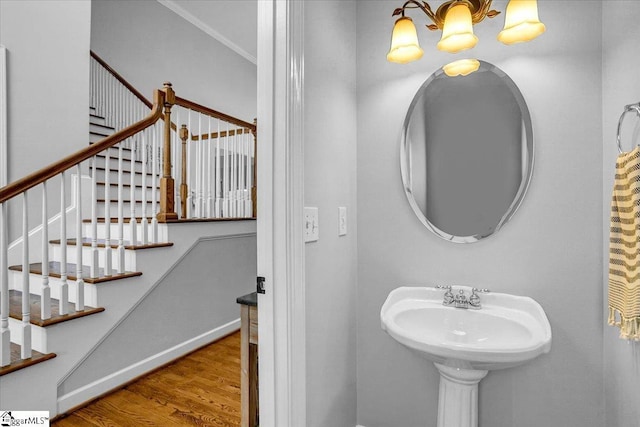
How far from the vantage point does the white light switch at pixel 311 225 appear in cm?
118

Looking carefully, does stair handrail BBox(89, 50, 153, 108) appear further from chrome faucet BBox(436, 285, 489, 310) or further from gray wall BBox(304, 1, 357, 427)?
chrome faucet BBox(436, 285, 489, 310)

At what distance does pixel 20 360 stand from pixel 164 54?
392cm

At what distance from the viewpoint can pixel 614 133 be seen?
1.19 m

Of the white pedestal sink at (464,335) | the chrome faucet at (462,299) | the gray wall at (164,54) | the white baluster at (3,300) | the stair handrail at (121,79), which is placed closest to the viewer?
the white pedestal sink at (464,335)

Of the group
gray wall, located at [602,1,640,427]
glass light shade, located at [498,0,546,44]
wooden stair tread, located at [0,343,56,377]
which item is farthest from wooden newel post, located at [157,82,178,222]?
gray wall, located at [602,1,640,427]

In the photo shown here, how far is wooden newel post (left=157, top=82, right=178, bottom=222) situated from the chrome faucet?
2120 millimetres

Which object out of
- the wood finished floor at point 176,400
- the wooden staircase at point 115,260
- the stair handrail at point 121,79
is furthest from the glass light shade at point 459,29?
the stair handrail at point 121,79

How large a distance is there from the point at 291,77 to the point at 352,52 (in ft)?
2.25

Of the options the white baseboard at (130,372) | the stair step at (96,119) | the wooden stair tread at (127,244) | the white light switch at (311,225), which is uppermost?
the stair step at (96,119)

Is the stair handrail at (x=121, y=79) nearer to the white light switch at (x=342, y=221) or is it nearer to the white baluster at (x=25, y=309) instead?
the white baluster at (x=25, y=309)

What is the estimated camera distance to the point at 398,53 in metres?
1.37

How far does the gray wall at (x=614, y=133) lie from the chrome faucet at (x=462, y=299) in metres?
0.45

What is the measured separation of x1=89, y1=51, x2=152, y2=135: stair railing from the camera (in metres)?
3.65

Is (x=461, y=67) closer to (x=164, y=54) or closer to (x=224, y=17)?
(x=224, y=17)
